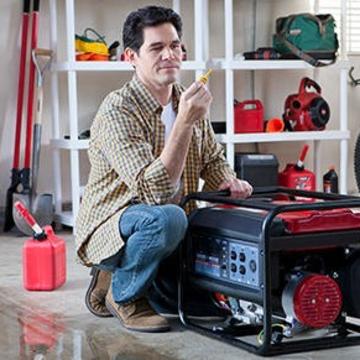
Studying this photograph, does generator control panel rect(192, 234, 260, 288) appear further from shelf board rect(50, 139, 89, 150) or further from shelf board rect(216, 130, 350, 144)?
shelf board rect(216, 130, 350, 144)

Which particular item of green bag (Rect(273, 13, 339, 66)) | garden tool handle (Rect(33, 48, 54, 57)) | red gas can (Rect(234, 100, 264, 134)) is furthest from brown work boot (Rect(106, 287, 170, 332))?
green bag (Rect(273, 13, 339, 66))

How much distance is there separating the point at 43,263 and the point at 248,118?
2.50 meters

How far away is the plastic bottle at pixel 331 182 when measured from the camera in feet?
20.2

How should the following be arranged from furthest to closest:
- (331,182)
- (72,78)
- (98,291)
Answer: (331,182)
(72,78)
(98,291)

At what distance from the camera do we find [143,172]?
2.85 meters

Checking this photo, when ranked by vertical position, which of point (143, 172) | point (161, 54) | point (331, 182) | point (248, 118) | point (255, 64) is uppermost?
point (255, 64)

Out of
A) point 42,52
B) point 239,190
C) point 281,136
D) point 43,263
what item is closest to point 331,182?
point 281,136

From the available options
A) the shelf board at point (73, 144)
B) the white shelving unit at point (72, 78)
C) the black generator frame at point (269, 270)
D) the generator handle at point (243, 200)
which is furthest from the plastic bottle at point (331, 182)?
the black generator frame at point (269, 270)

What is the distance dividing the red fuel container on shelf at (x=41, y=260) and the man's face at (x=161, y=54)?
35.3 inches

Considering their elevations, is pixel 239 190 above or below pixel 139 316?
above

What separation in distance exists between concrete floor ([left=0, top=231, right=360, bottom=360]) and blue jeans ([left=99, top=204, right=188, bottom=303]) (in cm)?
16

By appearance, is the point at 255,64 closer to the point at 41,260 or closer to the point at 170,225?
the point at 41,260

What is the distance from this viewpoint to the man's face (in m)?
3.03

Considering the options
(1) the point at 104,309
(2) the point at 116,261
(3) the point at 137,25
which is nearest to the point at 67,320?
(1) the point at 104,309
